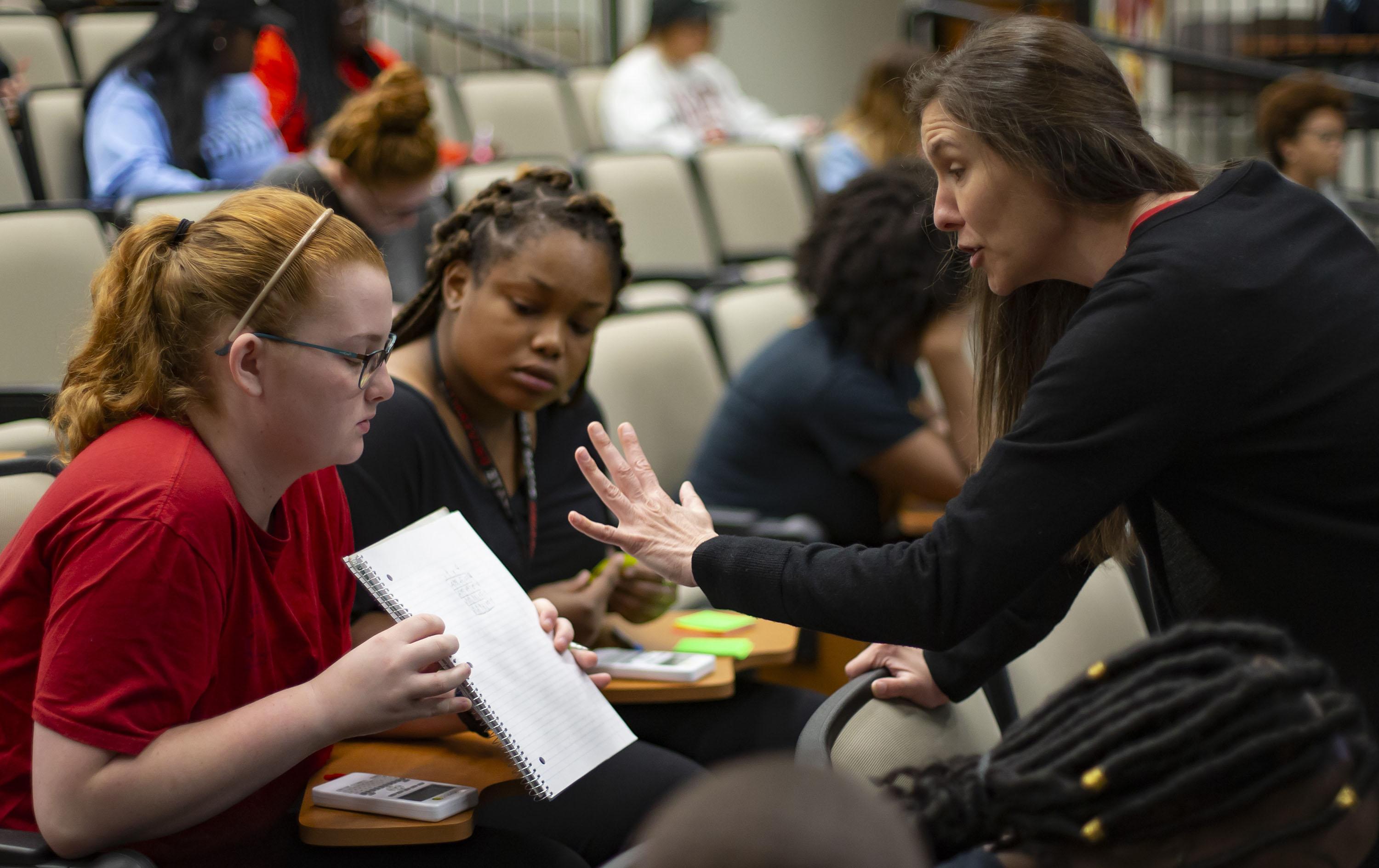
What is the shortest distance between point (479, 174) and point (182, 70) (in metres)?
1.04

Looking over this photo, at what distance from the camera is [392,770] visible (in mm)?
1476

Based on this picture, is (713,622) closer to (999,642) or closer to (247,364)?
(999,642)

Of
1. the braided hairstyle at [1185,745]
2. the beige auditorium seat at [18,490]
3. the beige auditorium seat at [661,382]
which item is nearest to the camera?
the braided hairstyle at [1185,745]

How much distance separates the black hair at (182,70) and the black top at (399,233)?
0.33 meters

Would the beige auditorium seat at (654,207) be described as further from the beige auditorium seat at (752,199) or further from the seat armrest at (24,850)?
the seat armrest at (24,850)

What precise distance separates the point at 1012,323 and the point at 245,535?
1019 millimetres

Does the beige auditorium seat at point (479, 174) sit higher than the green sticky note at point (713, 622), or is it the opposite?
the beige auditorium seat at point (479, 174)

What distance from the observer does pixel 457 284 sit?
1.96 m

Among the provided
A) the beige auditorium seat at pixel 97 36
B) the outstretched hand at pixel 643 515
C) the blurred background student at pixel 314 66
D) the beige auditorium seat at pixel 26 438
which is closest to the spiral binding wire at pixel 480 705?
the outstretched hand at pixel 643 515

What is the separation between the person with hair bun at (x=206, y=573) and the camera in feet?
3.80

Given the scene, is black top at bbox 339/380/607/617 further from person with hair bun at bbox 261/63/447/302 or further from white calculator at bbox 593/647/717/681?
person with hair bun at bbox 261/63/447/302

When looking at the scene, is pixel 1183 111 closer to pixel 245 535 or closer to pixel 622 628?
pixel 622 628

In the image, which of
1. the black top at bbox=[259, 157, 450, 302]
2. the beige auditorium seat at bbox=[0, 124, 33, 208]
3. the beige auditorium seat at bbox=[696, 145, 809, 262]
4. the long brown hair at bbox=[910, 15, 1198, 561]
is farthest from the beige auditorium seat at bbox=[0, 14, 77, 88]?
the long brown hair at bbox=[910, 15, 1198, 561]

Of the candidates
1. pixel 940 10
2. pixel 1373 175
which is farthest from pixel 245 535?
pixel 1373 175
